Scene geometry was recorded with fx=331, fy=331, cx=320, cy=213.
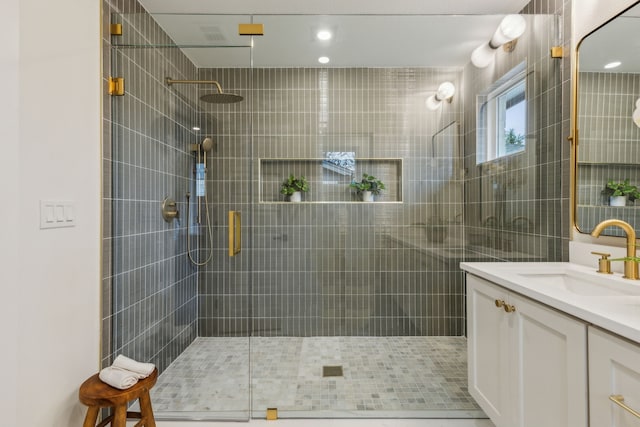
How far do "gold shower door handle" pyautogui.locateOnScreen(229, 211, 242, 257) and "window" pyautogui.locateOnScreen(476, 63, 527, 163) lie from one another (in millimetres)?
1544

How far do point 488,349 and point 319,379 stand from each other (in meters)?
1.04

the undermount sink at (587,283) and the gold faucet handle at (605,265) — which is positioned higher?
the gold faucet handle at (605,265)

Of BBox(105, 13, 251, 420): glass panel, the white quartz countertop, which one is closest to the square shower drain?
BBox(105, 13, 251, 420): glass panel

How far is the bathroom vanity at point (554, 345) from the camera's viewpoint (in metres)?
0.86

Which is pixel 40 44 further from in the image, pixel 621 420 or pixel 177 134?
pixel 621 420

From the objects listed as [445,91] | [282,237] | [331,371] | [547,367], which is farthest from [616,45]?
[331,371]

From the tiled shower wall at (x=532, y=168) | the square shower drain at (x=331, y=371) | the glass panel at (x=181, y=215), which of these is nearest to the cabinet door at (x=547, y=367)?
the tiled shower wall at (x=532, y=168)

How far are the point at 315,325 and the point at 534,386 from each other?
1239 mm

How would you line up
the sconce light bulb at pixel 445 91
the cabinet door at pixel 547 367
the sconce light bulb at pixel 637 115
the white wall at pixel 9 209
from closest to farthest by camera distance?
1. the cabinet door at pixel 547 367
2. the white wall at pixel 9 209
3. the sconce light bulb at pixel 637 115
4. the sconce light bulb at pixel 445 91

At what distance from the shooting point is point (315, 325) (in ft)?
7.02

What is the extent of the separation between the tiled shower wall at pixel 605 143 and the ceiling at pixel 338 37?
0.73 metres

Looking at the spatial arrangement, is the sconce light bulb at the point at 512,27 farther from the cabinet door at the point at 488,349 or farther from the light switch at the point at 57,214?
the light switch at the point at 57,214

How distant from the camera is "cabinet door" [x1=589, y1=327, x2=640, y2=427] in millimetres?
812

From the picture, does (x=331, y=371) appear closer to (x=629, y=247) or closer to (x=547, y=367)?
(x=547, y=367)
